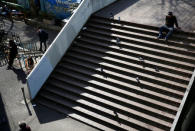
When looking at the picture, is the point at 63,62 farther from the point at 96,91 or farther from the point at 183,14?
the point at 183,14

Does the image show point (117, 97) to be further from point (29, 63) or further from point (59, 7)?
point (59, 7)

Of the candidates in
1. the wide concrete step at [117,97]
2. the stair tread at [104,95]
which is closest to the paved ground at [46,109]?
the stair tread at [104,95]

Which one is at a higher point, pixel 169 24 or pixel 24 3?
pixel 169 24

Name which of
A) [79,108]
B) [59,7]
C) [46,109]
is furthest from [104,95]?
[59,7]

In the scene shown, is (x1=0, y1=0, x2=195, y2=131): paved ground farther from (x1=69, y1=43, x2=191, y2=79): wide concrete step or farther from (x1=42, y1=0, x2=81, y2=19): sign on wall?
(x1=69, y1=43, x2=191, y2=79): wide concrete step

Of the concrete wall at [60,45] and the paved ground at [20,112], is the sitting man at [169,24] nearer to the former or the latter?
the concrete wall at [60,45]

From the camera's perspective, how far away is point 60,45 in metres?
13.0

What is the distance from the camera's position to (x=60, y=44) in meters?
13.0

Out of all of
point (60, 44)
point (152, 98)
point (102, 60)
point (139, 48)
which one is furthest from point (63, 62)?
point (152, 98)

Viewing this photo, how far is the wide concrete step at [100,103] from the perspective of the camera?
10.2 m

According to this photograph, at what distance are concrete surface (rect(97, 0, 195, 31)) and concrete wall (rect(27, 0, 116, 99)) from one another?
900mm

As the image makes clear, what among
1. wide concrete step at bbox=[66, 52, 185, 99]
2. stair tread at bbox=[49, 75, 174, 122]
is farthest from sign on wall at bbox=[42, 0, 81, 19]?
wide concrete step at bbox=[66, 52, 185, 99]

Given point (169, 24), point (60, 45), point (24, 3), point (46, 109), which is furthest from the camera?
point (24, 3)

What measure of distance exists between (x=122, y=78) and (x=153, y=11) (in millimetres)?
5107
